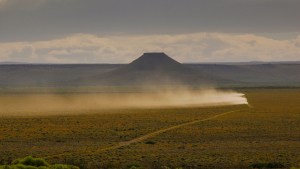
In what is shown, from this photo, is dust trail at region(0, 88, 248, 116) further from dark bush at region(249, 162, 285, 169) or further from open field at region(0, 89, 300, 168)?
dark bush at region(249, 162, 285, 169)

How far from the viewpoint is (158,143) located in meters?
49.1

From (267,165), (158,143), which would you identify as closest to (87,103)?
(158,143)

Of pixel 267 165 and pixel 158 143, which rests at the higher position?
pixel 158 143

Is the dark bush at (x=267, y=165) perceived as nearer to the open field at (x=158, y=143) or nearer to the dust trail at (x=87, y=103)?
the open field at (x=158, y=143)

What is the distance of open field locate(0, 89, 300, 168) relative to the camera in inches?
1551

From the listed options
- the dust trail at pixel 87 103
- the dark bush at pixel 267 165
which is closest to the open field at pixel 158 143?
the dark bush at pixel 267 165

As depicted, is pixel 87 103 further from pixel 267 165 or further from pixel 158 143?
pixel 267 165

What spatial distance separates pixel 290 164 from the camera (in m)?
38.2

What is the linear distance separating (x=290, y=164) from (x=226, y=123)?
3113cm

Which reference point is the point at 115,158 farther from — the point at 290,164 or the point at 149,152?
the point at 290,164

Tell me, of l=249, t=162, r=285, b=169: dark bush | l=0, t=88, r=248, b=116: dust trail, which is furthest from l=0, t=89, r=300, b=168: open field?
l=0, t=88, r=248, b=116: dust trail

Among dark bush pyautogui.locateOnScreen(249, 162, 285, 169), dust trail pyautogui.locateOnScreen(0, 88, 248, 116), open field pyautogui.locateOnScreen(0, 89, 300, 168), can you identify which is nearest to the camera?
dark bush pyautogui.locateOnScreen(249, 162, 285, 169)

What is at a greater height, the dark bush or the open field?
the open field

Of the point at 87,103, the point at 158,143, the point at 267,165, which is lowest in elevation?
the point at 267,165
